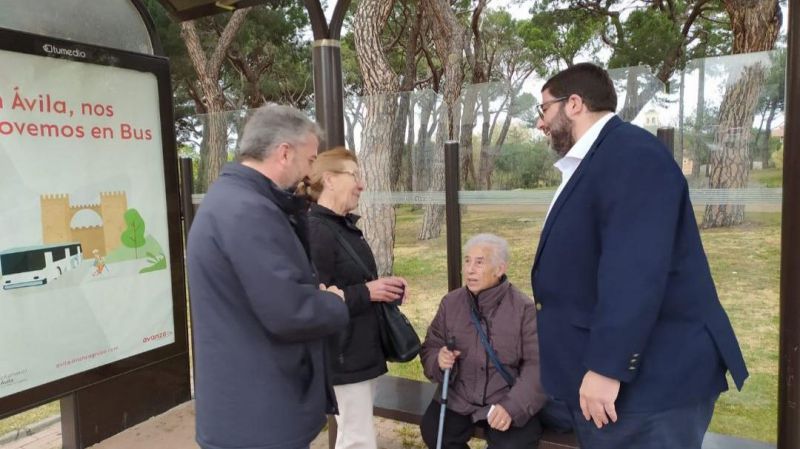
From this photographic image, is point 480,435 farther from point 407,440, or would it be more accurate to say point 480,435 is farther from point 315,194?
point 315,194

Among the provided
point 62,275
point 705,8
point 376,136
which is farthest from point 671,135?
point 705,8

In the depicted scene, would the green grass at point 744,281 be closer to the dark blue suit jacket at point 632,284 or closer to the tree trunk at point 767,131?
the tree trunk at point 767,131

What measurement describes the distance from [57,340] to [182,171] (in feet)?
5.31

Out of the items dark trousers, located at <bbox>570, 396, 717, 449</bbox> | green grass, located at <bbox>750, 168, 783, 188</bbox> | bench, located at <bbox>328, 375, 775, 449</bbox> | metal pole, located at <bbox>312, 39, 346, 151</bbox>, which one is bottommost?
bench, located at <bbox>328, 375, 775, 449</bbox>

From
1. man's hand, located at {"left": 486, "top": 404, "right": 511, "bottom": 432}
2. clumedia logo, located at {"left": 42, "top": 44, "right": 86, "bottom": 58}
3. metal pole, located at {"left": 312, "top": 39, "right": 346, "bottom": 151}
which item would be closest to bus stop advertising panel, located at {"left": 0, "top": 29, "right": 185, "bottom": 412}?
clumedia logo, located at {"left": 42, "top": 44, "right": 86, "bottom": 58}

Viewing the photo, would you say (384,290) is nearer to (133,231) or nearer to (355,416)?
(355,416)

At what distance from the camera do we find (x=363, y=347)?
8.09 ft

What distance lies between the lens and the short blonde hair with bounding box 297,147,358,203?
2.48m

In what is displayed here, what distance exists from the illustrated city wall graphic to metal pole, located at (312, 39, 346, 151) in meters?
1.19

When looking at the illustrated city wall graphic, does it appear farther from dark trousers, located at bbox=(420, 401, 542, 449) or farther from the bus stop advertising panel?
dark trousers, located at bbox=(420, 401, 542, 449)

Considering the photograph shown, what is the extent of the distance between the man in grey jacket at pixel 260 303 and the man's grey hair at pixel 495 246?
3.86 ft

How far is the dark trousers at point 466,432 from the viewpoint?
8.61ft

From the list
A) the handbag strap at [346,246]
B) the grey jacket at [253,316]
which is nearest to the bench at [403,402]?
the handbag strap at [346,246]

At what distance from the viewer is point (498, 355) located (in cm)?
271
